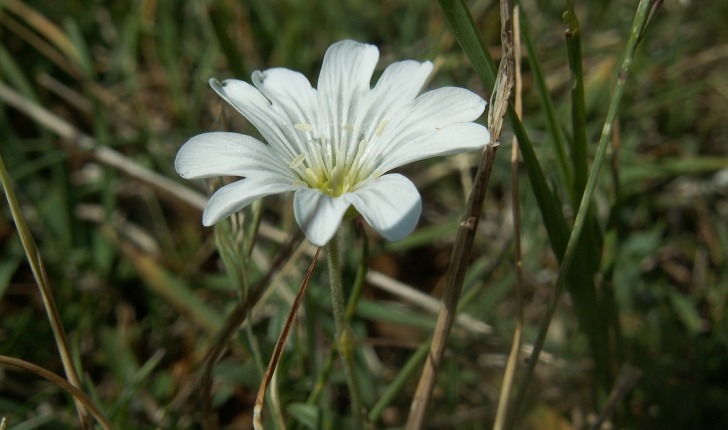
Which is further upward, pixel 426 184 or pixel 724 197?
pixel 724 197

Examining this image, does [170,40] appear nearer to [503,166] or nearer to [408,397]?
[503,166]

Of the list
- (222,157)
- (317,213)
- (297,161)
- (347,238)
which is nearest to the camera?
(317,213)

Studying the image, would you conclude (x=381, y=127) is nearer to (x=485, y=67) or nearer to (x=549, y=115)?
(x=485, y=67)

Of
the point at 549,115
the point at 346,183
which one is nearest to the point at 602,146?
the point at 549,115

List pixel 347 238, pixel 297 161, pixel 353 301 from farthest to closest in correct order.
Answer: pixel 347 238 < pixel 353 301 < pixel 297 161

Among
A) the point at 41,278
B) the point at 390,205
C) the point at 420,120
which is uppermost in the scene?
the point at 420,120

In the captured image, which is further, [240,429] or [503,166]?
[503,166]

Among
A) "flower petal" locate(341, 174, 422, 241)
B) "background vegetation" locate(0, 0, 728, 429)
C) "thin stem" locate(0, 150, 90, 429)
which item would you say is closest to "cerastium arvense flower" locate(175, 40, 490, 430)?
"flower petal" locate(341, 174, 422, 241)

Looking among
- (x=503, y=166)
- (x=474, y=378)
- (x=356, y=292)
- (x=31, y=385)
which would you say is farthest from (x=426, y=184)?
(x=31, y=385)
